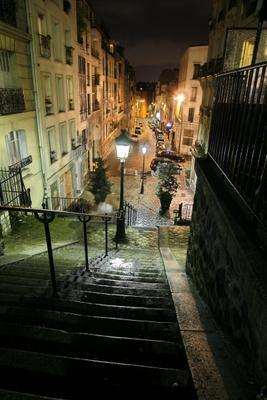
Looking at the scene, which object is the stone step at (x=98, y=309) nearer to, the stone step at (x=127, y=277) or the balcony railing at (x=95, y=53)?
the stone step at (x=127, y=277)

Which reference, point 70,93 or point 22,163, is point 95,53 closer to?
point 70,93

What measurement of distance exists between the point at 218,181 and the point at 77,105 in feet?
59.8

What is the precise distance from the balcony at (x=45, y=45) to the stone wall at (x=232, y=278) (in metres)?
12.8

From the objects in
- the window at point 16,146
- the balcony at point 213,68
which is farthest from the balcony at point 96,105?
the window at point 16,146

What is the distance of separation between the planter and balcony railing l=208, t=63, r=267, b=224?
11.6 meters

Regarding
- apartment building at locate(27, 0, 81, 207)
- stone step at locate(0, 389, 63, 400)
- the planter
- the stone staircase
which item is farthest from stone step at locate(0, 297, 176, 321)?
the planter

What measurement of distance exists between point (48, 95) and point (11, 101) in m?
4.53

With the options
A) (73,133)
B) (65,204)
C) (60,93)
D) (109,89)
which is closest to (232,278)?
(65,204)

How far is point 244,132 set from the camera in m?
3.62

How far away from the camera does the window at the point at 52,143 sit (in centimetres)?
1570

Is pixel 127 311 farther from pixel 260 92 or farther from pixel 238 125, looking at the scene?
pixel 260 92

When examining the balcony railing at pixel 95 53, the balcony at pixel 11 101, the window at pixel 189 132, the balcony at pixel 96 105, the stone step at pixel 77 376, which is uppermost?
the balcony railing at pixel 95 53

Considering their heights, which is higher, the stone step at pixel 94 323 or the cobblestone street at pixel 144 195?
the stone step at pixel 94 323

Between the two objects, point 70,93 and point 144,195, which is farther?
point 144,195
